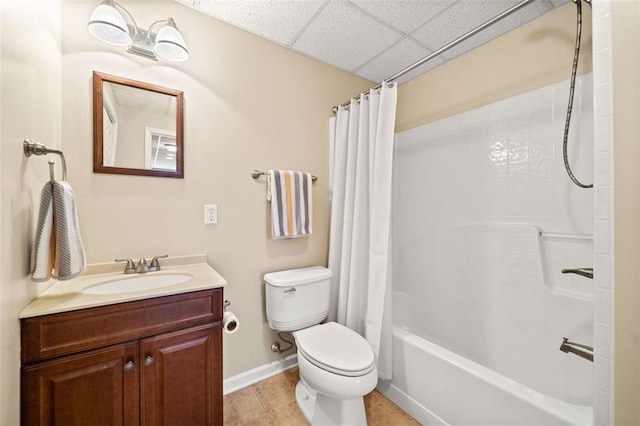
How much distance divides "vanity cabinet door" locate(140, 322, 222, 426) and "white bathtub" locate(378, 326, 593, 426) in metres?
0.99

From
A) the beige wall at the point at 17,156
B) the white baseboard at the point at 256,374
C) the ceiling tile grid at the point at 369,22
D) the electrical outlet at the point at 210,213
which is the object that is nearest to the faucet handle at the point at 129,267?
the beige wall at the point at 17,156

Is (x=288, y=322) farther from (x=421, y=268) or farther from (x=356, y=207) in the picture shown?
(x=421, y=268)

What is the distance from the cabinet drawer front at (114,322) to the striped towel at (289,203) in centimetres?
64

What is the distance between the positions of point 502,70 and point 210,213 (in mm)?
2063

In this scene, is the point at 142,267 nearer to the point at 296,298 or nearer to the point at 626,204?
the point at 296,298

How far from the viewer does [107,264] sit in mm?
1192

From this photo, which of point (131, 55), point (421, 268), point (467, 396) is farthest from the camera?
point (421, 268)

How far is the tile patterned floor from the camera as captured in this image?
132 cm

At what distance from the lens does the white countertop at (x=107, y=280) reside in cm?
82

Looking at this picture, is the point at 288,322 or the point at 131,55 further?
the point at 288,322

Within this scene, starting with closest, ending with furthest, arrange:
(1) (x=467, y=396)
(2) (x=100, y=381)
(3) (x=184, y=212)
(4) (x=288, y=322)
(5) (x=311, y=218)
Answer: (2) (x=100, y=381), (1) (x=467, y=396), (3) (x=184, y=212), (4) (x=288, y=322), (5) (x=311, y=218)

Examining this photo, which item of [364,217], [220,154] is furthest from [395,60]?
[220,154]

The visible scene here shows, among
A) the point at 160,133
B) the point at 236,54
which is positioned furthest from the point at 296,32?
the point at 160,133

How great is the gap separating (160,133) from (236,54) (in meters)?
0.71
